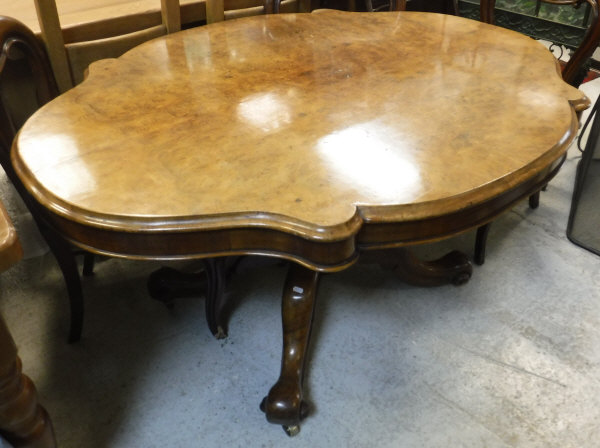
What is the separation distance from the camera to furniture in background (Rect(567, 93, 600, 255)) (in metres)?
1.83

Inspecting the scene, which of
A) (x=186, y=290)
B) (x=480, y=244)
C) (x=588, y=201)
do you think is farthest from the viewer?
(x=588, y=201)

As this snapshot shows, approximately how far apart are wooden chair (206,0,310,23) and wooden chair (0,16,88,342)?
20.5 inches

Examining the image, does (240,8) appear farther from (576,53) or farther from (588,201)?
(588,201)

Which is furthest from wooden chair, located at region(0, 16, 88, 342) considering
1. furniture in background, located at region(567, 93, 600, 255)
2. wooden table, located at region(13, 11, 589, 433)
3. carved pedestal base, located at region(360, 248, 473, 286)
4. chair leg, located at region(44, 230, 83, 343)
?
furniture in background, located at region(567, 93, 600, 255)

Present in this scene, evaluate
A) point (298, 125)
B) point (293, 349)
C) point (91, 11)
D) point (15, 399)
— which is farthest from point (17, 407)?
point (91, 11)

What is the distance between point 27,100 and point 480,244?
4.79 feet

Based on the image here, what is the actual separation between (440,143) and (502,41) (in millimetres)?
656

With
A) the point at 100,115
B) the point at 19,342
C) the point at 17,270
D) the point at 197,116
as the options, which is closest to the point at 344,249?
the point at 197,116

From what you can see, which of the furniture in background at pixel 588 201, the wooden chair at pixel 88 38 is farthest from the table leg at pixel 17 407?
the furniture in background at pixel 588 201

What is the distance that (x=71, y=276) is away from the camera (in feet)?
4.52

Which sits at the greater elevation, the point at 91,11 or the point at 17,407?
the point at 91,11

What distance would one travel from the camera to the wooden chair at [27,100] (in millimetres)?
1149

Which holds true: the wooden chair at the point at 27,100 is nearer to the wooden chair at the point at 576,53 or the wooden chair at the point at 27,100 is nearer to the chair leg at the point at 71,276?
the chair leg at the point at 71,276

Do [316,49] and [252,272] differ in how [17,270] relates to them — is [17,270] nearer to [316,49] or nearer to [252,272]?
[252,272]
